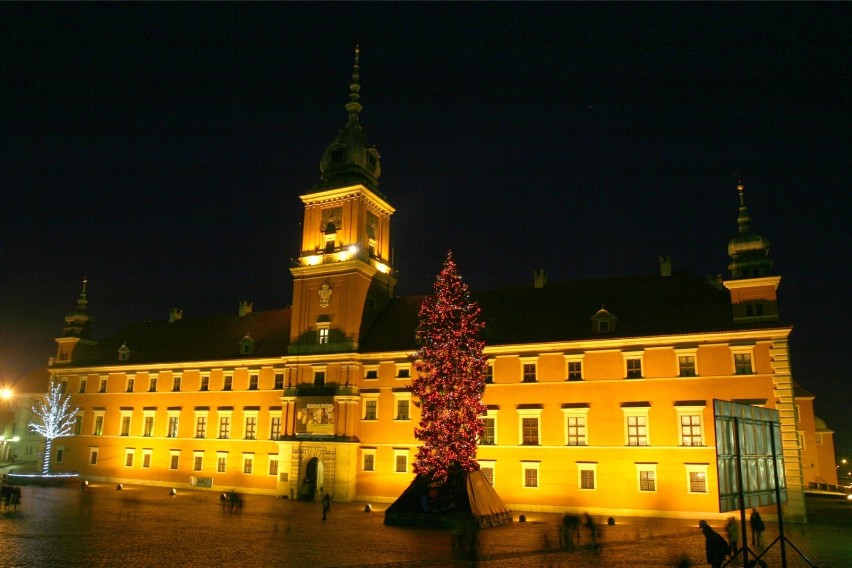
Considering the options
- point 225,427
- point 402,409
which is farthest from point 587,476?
point 225,427

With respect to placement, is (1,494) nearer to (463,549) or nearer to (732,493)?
(463,549)

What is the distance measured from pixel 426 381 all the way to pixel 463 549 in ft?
40.2

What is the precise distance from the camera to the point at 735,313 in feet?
131

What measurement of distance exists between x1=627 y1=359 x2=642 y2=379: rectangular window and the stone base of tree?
11.9 m

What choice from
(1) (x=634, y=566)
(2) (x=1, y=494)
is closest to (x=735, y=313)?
(1) (x=634, y=566)

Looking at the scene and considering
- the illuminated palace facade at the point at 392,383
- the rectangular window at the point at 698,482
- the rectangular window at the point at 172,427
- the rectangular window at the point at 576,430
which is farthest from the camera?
the rectangular window at the point at 172,427

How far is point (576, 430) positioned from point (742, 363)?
10.3m

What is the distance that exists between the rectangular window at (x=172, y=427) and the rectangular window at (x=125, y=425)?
5.06 m

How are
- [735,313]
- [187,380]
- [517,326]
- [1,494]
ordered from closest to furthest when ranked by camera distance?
[1,494] < [735,313] < [517,326] < [187,380]

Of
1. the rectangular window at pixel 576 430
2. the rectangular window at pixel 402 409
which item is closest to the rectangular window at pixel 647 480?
the rectangular window at pixel 576 430

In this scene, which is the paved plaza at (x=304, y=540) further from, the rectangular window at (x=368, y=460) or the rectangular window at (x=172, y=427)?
the rectangular window at (x=172, y=427)

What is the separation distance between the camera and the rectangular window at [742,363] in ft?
127

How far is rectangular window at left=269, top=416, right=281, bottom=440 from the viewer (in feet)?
169

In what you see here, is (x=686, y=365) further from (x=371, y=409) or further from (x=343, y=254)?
(x=343, y=254)
